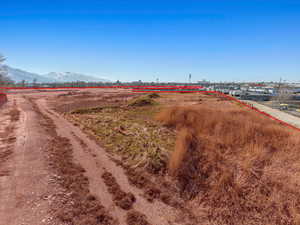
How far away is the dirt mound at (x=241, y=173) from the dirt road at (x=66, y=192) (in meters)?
1.33

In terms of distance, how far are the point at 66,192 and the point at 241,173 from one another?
5453 mm

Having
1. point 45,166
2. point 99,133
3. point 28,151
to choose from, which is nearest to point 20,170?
point 45,166

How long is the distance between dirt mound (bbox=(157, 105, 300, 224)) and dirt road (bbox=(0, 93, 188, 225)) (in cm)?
133

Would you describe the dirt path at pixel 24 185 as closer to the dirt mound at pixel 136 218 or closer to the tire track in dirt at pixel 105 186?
the tire track in dirt at pixel 105 186

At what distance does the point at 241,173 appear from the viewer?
469 centimetres

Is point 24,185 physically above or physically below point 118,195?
above

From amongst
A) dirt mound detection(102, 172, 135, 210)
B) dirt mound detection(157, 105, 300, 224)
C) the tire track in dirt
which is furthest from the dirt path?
dirt mound detection(157, 105, 300, 224)

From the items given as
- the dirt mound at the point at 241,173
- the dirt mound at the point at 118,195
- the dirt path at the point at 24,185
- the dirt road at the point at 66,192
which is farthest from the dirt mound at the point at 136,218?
the dirt path at the point at 24,185

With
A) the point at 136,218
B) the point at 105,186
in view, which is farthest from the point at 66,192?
the point at 136,218

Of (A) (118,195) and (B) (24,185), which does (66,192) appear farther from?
(A) (118,195)

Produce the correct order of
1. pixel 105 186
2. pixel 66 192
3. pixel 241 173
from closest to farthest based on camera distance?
pixel 66 192
pixel 105 186
pixel 241 173

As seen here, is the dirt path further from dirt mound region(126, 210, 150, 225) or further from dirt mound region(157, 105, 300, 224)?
dirt mound region(157, 105, 300, 224)

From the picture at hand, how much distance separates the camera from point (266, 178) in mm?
4500

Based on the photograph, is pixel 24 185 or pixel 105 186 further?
pixel 105 186
